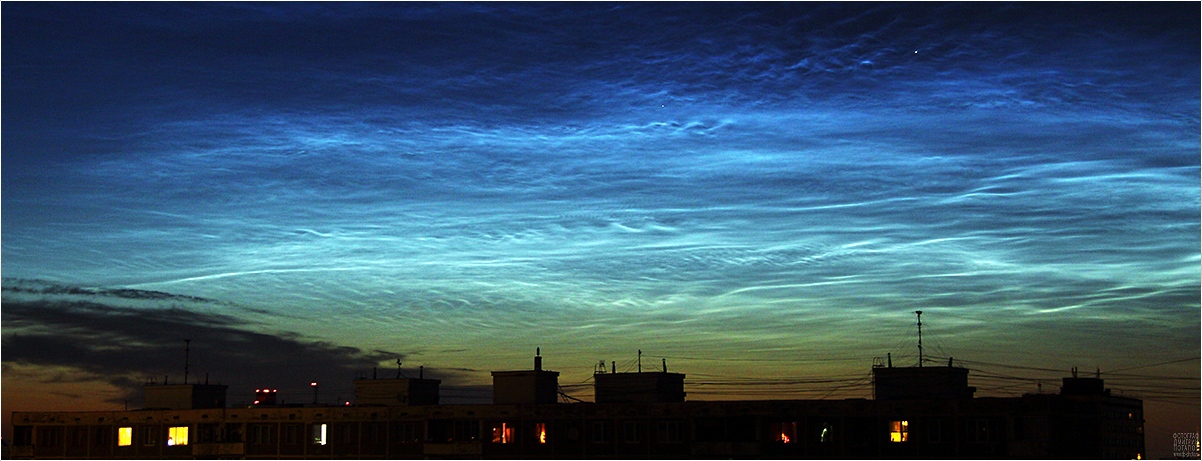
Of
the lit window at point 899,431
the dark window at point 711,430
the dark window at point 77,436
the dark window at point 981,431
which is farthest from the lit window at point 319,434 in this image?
the dark window at point 981,431

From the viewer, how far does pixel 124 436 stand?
11438cm

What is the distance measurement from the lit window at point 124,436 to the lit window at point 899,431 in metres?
64.2

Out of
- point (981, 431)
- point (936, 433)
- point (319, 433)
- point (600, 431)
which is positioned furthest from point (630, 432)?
point (319, 433)

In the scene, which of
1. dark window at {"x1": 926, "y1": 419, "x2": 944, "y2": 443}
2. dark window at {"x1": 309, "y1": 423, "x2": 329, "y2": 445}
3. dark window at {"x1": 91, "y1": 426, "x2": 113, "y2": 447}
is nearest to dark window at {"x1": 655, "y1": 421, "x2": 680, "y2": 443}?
dark window at {"x1": 926, "y1": 419, "x2": 944, "y2": 443}

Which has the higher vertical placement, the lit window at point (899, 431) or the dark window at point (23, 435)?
the lit window at point (899, 431)

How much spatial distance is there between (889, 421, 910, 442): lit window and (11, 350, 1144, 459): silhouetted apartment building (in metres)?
0.09

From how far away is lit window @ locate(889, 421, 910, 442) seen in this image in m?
90.6

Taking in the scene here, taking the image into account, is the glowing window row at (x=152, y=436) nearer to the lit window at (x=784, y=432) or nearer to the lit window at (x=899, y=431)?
the lit window at (x=784, y=432)

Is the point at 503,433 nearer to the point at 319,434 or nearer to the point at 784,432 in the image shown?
the point at 319,434

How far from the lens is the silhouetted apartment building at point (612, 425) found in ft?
292

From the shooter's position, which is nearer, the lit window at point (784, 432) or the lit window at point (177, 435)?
the lit window at point (784, 432)

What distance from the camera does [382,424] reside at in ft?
346

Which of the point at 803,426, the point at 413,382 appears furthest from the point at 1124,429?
the point at 413,382

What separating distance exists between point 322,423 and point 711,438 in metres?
32.0
